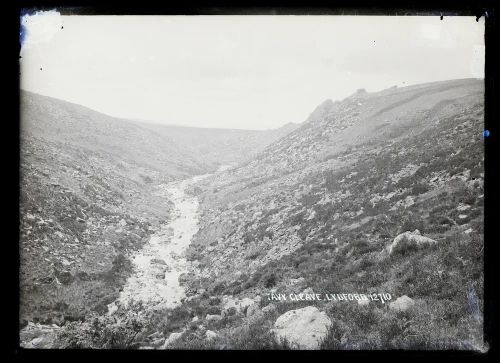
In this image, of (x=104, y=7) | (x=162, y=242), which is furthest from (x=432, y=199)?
(x=104, y=7)

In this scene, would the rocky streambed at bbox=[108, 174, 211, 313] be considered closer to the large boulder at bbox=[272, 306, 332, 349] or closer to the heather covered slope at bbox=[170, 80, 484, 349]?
the heather covered slope at bbox=[170, 80, 484, 349]

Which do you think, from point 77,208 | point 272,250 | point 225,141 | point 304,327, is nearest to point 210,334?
point 304,327

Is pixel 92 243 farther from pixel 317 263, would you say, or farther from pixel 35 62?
pixel 317 263

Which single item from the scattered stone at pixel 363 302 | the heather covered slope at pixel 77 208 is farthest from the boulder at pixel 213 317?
the scattered stone at pixel 363 302

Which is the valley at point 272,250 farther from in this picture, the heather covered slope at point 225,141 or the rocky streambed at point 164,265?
the heather covered slope at point 225,141

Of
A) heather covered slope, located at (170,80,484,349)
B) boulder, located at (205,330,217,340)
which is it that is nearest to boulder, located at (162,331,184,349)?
heather covered slope, located at (170,80,484,349)

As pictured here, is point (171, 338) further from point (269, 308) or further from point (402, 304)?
point (402, 304)
